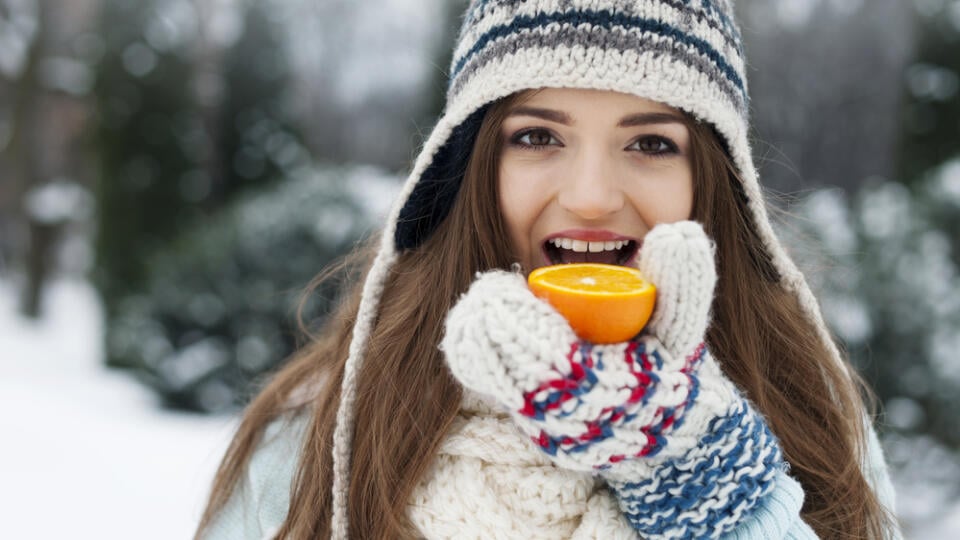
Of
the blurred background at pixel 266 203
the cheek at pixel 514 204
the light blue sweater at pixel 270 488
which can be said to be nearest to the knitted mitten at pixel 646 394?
the cheek at pixel 514 204

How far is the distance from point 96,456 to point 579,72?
15.3 ft

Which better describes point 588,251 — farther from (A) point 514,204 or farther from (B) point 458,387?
(B) point 458,387

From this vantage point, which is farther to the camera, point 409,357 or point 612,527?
point 409,357

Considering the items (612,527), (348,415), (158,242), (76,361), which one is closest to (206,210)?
(158,242)

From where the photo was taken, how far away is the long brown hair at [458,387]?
1.52 meters

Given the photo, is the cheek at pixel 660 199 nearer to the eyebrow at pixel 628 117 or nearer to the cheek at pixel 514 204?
the eyebrow at pixel 628 117

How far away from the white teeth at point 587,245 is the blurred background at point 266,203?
0.86 metres

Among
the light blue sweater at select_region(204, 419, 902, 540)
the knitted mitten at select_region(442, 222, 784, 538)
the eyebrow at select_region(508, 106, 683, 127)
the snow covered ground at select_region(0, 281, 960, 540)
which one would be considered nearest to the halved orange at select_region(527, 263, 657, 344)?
the knitted mitten at select_region(442, 222, 784, 538)

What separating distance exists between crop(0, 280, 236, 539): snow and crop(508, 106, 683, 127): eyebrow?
83.3 inches

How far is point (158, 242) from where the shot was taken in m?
6.64

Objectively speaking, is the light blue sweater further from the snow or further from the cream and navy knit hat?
the snow

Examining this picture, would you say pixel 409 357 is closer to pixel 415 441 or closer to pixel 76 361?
pixel 415 441

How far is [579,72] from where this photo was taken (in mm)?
1361

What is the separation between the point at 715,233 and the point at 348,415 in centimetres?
89
